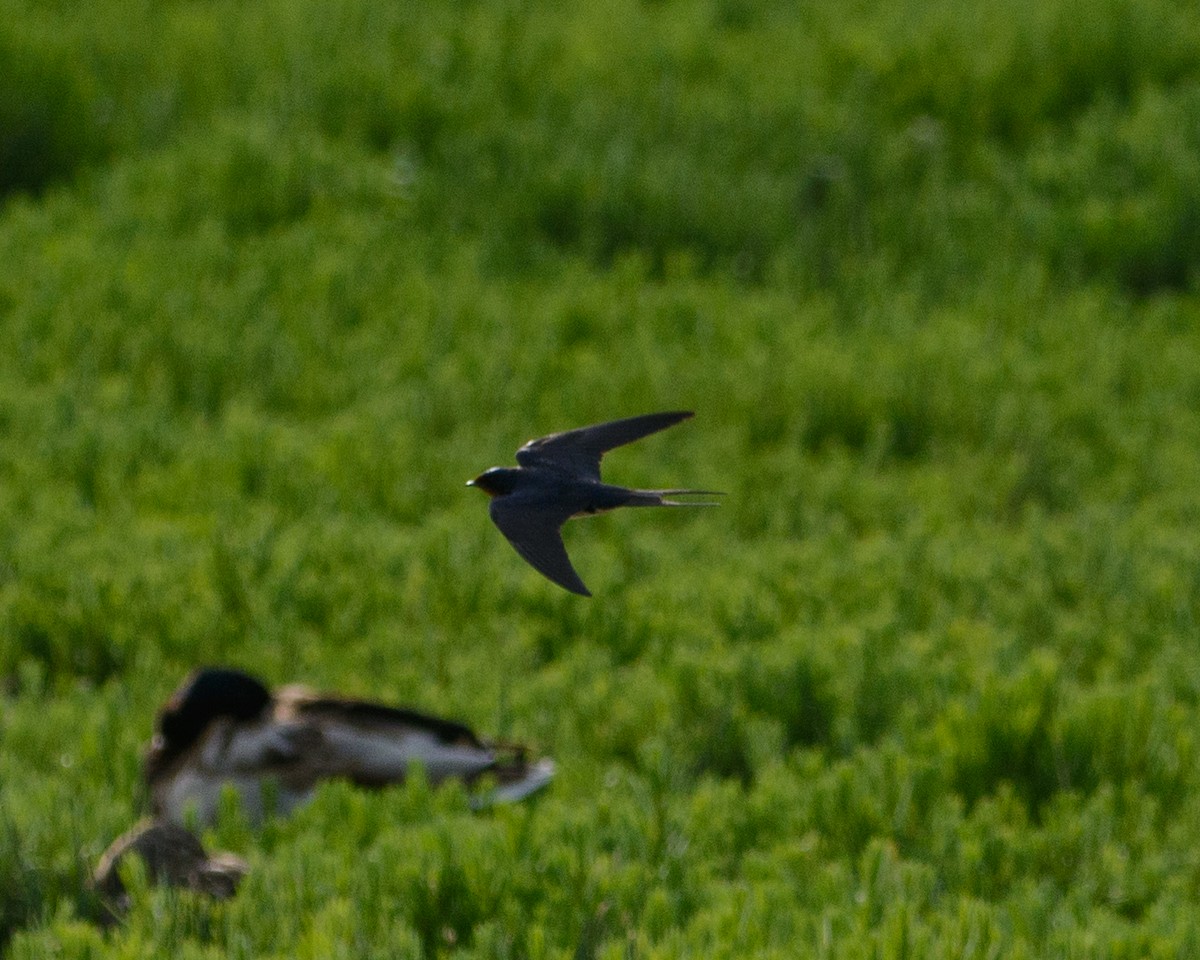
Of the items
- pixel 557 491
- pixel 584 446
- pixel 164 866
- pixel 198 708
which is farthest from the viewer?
pixel 198 708

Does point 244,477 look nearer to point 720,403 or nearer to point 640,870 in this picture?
point 720,403

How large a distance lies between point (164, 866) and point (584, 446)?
5.59 feet

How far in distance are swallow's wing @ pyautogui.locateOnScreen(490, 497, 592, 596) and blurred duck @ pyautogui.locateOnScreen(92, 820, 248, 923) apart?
1.79 metres

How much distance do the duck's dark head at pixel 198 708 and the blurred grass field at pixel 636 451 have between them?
12 cm

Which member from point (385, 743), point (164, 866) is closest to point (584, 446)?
point (164, 866)

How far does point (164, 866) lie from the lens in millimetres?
3367

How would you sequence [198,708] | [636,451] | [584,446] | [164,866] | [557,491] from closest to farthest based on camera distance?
[557,491] < [584,446] < [164,866] < [198,708] < [636,451]

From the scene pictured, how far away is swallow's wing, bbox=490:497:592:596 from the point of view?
5.59 ft

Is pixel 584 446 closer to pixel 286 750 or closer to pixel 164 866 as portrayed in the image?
pixel 164 866

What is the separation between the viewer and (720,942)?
297cm

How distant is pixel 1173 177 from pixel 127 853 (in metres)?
5.74

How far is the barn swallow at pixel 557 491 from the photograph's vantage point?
1.79m

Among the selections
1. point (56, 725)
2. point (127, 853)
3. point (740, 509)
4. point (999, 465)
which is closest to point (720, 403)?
point (740, 509)

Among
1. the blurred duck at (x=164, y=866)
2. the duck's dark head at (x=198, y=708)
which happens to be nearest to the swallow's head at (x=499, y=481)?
the blurred duck at (x=164, y=866)
